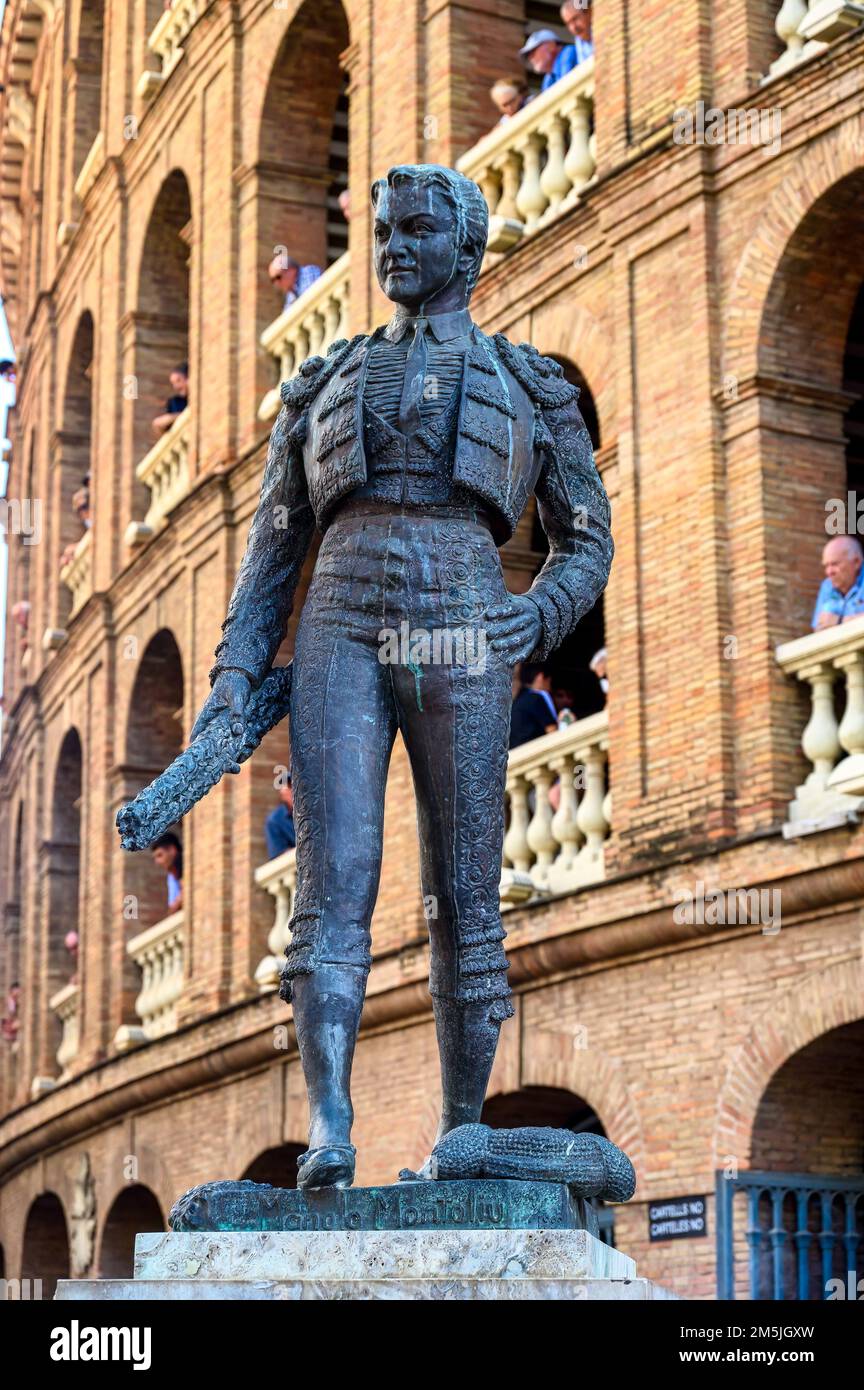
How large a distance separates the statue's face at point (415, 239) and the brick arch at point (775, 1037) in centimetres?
676

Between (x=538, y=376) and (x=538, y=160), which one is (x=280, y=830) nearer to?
(x=538, y=160)

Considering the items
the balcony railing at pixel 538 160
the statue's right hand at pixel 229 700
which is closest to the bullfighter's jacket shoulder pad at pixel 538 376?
the statue's right hand at pixel 229 700

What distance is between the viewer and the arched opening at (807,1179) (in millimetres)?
12656

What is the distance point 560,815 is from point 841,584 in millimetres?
2670

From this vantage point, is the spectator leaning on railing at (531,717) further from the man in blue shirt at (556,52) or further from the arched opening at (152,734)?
the arched opening at (152,734)

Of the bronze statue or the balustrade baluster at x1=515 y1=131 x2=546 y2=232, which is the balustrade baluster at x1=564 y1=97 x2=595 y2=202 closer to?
the balustrade baluster at x1=515 y1=131 x2=546 y2=232

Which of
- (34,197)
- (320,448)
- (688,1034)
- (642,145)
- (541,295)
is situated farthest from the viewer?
(34,197)

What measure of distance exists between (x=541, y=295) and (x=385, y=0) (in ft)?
12.5

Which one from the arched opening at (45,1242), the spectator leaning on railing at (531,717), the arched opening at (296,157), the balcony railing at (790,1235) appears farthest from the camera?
the arched opening at (45,1242)

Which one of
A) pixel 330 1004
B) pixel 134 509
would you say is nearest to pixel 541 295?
pixel 134 509

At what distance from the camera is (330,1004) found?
5793 mm

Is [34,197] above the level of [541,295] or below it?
above

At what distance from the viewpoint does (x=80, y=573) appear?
2720 cm

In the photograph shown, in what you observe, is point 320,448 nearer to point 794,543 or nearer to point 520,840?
point 794,543
